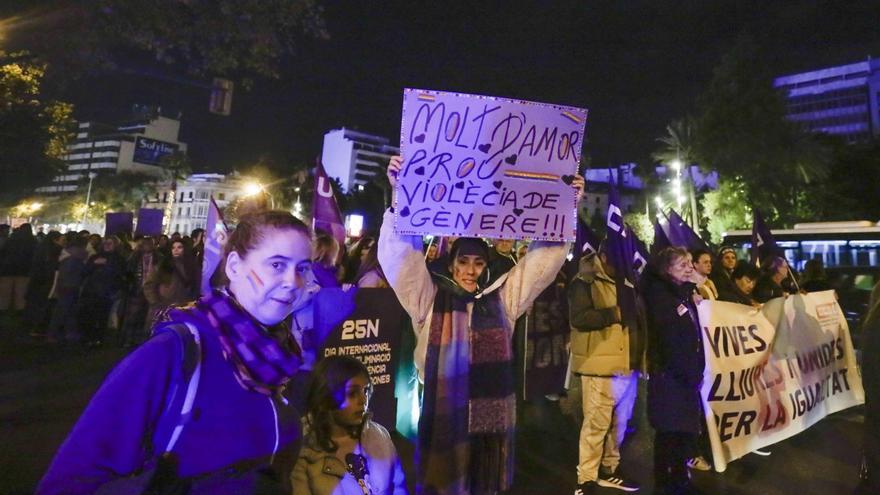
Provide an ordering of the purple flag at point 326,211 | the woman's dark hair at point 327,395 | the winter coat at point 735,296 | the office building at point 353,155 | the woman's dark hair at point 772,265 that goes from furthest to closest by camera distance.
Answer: the office building at point 353,155 → the woman's dark hair at point 772,265 → the winter coat at point 735,296 → the purple flag at point 326,211 → the woman's dark hair at point 327,395

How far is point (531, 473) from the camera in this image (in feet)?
16.8

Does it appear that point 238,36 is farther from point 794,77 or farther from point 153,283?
point 794,77

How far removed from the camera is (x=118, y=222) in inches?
528

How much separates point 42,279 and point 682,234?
11702mm

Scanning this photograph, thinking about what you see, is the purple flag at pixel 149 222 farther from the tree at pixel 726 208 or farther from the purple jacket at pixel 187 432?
the tree at pixel 726 208

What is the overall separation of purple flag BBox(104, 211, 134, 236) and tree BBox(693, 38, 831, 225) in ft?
114

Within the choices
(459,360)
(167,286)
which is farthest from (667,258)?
(167,286)

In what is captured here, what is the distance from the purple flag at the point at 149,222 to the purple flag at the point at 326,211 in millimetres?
8292

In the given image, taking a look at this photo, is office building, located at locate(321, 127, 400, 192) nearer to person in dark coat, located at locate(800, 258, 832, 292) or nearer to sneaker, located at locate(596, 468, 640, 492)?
person in dark coat, located at locate(800, 258, 832, 292)

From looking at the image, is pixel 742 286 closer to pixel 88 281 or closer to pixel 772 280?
pixel 772 280

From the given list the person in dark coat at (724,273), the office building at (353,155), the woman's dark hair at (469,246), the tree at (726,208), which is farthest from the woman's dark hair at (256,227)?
the office building at (353,155)

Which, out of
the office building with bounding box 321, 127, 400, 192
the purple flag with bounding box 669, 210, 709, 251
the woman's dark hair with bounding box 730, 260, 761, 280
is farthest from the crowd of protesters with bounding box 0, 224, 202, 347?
the office building with bounding box 321, 127, 400, 192

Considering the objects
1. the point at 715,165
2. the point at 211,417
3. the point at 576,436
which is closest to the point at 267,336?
the point at 211,417

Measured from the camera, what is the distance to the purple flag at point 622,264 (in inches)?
189
